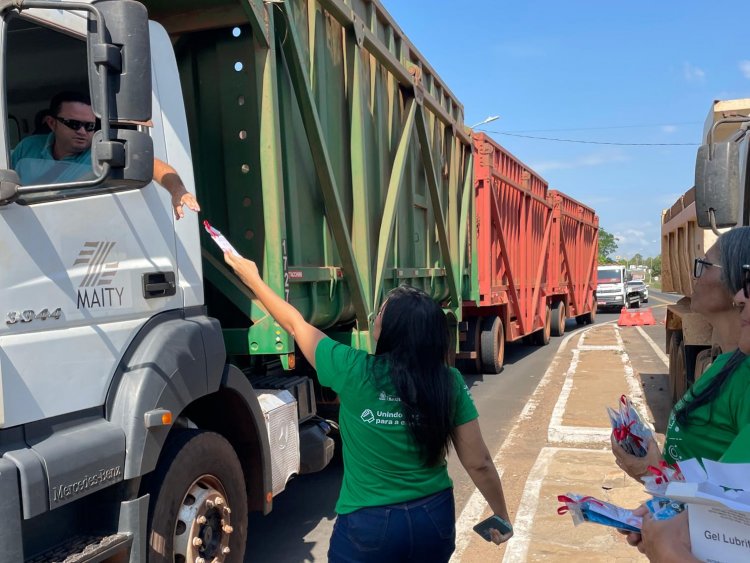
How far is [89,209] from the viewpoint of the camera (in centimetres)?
256

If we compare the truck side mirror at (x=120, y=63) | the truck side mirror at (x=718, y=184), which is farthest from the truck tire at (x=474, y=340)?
the truck side mirror at (x=120, y=63)

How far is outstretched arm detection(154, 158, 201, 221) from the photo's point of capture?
292 cm

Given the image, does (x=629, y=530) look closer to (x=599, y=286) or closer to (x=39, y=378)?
(x=39, y=378)

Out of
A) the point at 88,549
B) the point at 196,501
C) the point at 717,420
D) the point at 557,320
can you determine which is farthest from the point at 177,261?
the point at 557,320

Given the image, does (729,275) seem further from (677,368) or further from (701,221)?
(677,368)

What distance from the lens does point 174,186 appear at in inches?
117

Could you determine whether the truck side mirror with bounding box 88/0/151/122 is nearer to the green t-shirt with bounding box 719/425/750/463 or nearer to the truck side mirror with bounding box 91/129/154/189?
the truck side mirror with bounding box 91/129/154/189

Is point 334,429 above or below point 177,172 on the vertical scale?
below

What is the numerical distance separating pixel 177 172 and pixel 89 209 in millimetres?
673

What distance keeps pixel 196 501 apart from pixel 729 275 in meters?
2.34

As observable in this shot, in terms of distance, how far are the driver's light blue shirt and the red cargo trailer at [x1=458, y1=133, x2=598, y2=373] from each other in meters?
7.19

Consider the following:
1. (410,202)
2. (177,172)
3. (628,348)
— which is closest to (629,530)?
(177,172)

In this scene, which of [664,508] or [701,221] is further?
[701,221]

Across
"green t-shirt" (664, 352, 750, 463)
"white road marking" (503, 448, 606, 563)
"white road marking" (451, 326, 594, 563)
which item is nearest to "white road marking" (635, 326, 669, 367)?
"white road marking" (451, 326, 594, 563)
